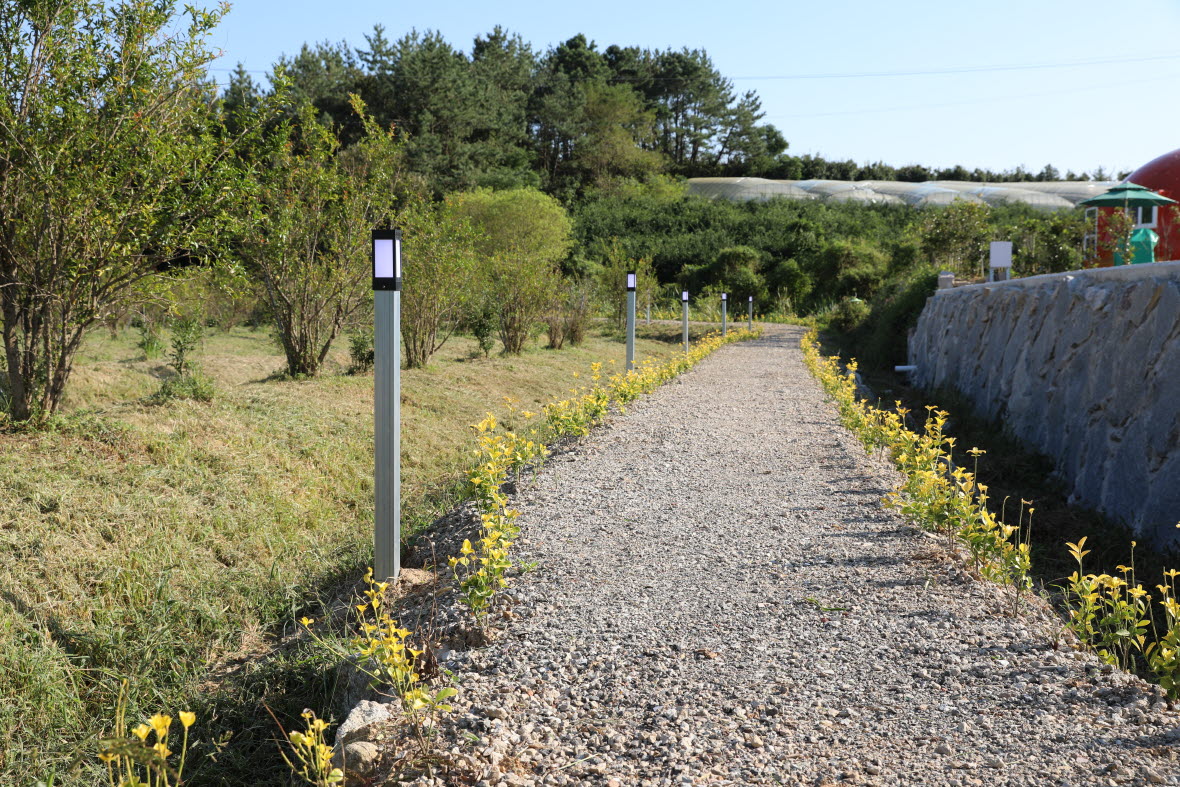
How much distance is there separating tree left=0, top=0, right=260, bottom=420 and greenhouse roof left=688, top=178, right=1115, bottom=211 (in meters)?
34.0

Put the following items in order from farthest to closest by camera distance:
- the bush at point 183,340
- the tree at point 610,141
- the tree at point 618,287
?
the tree at point 610,141 → the tree at point 618,287 → the bush at point 183,340

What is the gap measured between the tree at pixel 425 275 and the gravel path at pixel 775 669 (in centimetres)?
618

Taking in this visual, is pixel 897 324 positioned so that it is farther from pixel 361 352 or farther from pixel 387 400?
pixel 387 400

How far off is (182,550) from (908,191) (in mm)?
40032

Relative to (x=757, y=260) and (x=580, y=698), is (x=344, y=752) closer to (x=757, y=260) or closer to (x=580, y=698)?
(x=580, y=698)

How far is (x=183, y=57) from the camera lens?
5.93 m

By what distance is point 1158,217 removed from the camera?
1556 centimetres

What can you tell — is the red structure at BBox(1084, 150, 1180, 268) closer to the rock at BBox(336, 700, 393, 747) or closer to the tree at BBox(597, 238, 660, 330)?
the tree at BBox(597, 238, 660, 330)

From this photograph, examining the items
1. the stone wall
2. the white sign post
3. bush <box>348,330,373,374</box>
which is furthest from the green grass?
the white sign post

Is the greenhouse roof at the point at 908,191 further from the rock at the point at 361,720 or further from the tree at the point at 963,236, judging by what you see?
the rock at the point at 361,720

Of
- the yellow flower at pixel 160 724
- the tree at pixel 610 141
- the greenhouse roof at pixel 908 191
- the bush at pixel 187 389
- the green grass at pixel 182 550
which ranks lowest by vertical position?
the green grass at pixel 182 550

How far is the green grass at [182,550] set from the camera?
315 centimetres

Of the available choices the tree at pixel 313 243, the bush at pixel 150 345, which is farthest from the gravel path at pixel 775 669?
the bush at pixel 150 345

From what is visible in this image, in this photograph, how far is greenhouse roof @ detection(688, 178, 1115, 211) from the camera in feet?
122
